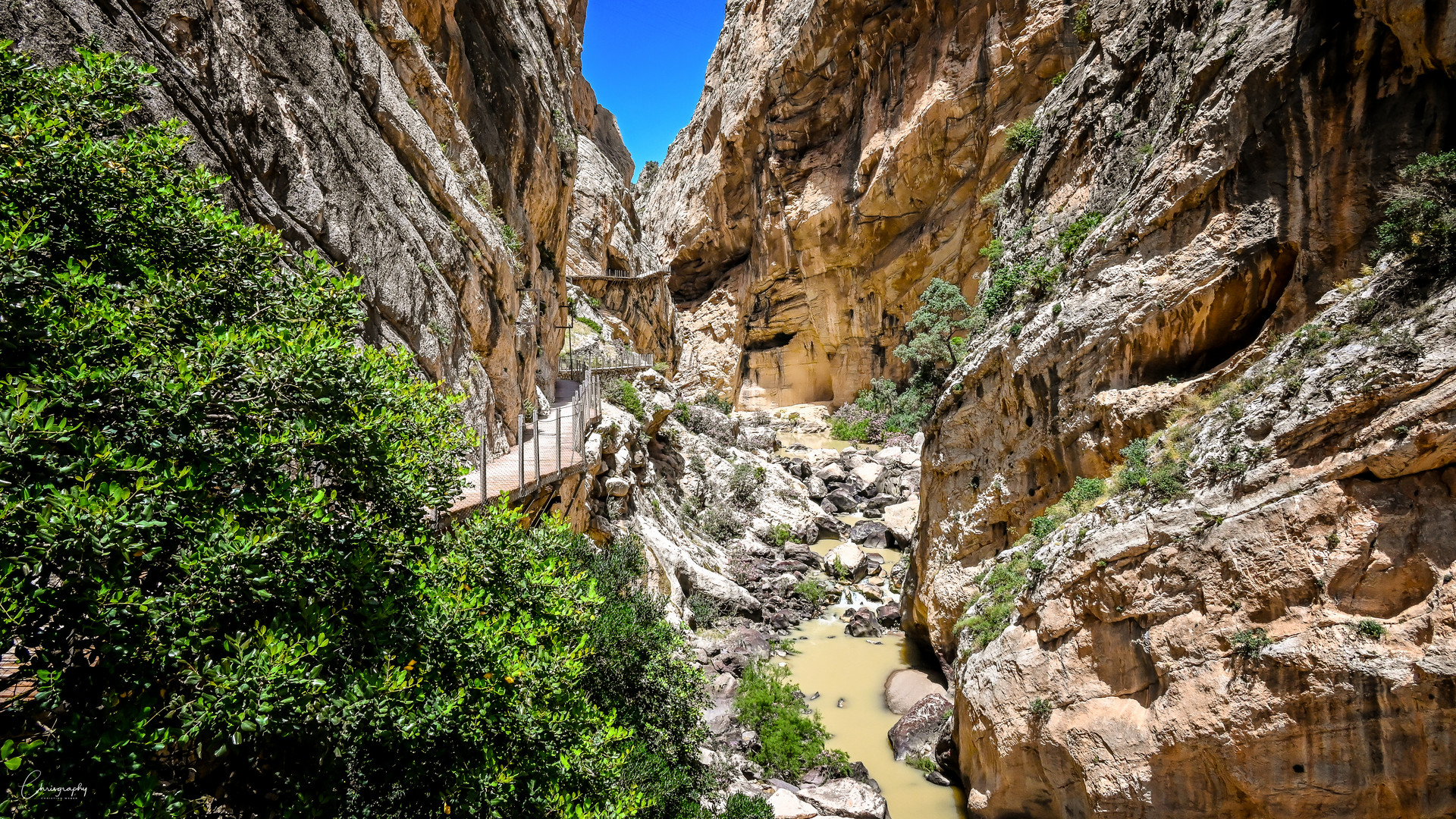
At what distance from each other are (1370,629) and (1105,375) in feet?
17.5

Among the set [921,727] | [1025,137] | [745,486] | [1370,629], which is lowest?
[921,727]

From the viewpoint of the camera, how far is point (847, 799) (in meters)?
10.2

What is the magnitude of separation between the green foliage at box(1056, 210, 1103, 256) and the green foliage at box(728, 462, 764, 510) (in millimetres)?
16529

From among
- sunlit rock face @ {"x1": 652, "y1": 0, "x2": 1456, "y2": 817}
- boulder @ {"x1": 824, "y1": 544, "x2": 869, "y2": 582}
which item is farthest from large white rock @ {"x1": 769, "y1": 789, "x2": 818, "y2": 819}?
boulder @ {"x1": 824, "y1": 544, "x2": 869, "y2": 582}

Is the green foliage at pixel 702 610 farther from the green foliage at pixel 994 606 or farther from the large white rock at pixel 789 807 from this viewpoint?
the green foliage at pixel 994 606

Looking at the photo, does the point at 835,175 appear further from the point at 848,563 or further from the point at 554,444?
the point at 554,444

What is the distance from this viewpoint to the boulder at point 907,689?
13711mm

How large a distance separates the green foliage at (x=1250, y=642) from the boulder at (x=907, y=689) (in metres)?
7.09

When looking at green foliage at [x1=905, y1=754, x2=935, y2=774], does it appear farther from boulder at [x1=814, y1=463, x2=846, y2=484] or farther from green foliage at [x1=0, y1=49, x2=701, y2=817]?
boulder at [x1=814, y1=463, x2=846, y2=484]

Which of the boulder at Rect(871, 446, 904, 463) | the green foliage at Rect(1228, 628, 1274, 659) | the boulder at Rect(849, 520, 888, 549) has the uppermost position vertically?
the boulder at Rect(871, 446, 904, 463)

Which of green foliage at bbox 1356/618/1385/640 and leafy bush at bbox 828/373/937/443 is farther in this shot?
leafy bush at bbox 828/373/937/443

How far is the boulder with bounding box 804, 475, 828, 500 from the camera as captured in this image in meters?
30.6

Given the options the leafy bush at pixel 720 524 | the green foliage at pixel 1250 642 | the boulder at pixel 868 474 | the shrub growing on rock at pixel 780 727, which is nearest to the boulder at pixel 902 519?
the boulder at pixel 868 474

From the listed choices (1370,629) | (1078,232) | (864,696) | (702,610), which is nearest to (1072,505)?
(1370,629)
